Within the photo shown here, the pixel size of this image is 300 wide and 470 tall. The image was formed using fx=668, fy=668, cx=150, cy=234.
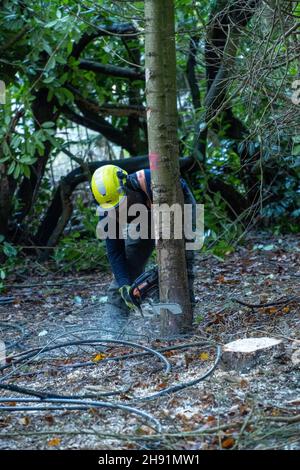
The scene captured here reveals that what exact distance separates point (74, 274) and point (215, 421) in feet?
18.0

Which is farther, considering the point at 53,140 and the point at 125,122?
the point at 125,122

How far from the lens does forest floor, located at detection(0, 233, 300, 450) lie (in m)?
3.23

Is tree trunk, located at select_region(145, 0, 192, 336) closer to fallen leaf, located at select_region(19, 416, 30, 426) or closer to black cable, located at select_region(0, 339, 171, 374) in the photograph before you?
black cable, located at select_region(0, 339, 171, 374)

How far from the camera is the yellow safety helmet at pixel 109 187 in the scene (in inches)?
211

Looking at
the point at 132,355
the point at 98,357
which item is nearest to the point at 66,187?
the point at 98,357

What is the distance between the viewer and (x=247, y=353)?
432cm

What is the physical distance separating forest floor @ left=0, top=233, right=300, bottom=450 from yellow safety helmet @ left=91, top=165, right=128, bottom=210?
105cm

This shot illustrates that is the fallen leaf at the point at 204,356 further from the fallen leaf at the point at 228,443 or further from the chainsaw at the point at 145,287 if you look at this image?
the fallen leaf at the point at 228,443

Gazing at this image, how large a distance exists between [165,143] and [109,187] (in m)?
0.75

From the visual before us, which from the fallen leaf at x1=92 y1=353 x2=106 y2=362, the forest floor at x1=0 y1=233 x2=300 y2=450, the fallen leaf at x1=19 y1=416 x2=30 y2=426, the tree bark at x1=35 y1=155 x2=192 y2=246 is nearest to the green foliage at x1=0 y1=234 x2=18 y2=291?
the tree bark at x1=35 y1=155 x2=192 y2=246

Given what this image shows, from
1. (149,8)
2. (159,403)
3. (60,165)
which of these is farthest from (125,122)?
(159,403)

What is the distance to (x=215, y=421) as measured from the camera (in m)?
3.35

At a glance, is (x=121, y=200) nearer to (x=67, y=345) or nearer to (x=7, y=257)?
(x=67, y=345)
